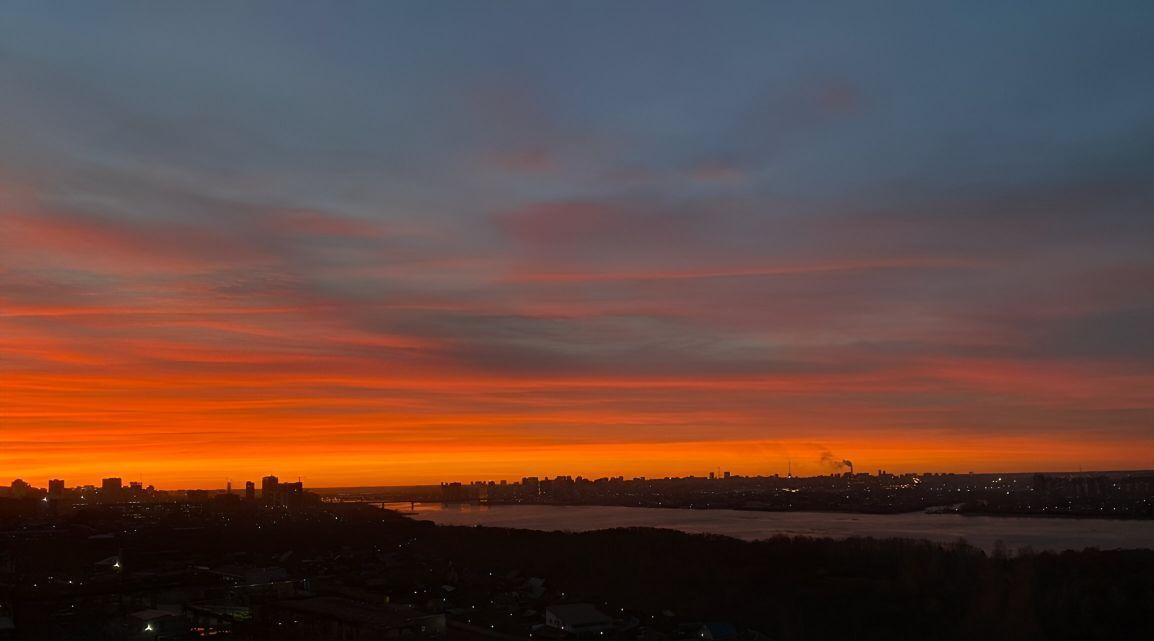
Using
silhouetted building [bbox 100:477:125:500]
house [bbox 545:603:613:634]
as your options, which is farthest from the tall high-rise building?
house [bbox 545:603:613:634]

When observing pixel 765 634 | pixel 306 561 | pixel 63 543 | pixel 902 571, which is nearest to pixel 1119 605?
pixel 902 571

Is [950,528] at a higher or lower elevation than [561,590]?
lower

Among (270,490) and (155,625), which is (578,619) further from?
(270,490)

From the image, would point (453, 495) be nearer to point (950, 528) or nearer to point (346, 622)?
point (950, 528)

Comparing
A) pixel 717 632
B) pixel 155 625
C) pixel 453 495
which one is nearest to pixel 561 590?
pixel 717 632

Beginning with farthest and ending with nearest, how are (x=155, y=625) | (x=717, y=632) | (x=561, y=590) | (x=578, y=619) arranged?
(x=561, y=590)
(x=578, y=619)
(x=717, y=632)
(x=155, y=625)

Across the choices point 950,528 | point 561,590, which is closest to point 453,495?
point 950,528

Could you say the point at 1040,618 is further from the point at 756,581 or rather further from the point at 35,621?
the point at 35,621

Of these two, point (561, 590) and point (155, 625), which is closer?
point (155, 625)

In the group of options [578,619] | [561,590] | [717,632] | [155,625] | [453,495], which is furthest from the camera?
[453,495]
